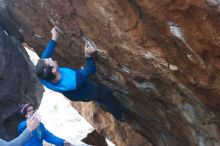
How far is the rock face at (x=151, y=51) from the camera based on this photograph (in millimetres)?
6066

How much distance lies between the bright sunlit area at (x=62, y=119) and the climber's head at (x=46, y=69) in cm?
431

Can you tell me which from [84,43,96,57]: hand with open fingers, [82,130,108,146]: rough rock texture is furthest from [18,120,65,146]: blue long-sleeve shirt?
[82,130,108,146]: rough rock texture

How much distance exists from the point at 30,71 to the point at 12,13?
2.53 metres

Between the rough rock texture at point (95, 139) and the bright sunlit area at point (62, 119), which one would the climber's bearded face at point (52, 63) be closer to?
the bright sunlit area at point (62, 119)

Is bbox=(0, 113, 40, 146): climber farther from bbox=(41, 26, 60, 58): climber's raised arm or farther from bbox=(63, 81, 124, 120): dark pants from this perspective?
bbox=(63, 81, 124, 120): dark pants

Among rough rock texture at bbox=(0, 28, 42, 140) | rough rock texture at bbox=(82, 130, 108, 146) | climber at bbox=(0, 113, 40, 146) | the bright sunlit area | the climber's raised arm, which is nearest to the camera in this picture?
climber at bbox=(0, 113, 40, 146)

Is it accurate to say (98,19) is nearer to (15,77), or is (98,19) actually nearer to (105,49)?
(105,49)

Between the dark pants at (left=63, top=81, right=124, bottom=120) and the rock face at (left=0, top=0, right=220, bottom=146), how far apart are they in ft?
0.59

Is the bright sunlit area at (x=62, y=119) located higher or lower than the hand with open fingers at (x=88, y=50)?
A: lower

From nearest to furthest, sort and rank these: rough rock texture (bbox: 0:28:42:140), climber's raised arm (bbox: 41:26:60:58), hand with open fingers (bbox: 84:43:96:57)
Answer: hand with open fingers (bbox: 84:43:96:57)
climber's raised arm (bbox: 41:26:60:58)
rough rock texture (bbox: 0:28:42:140)

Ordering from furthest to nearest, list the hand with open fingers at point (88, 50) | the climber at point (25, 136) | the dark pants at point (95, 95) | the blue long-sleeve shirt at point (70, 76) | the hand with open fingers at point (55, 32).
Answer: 1. the dark pants at point (95, 95)
2. the hand with open fingers at point (55, 32)
3. the blue long-sleeve shirt at point (70, 76)
4. the hand with open fingers at point (88, 50)
5. the climber at point (25, 136)

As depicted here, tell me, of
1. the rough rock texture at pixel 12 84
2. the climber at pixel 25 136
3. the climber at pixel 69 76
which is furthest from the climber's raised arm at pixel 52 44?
the rough rock texture at pixel 12 84

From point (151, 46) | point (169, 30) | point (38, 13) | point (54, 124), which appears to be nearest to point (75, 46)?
point (38, 13)

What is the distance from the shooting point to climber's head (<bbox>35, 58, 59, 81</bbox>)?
7637mm
